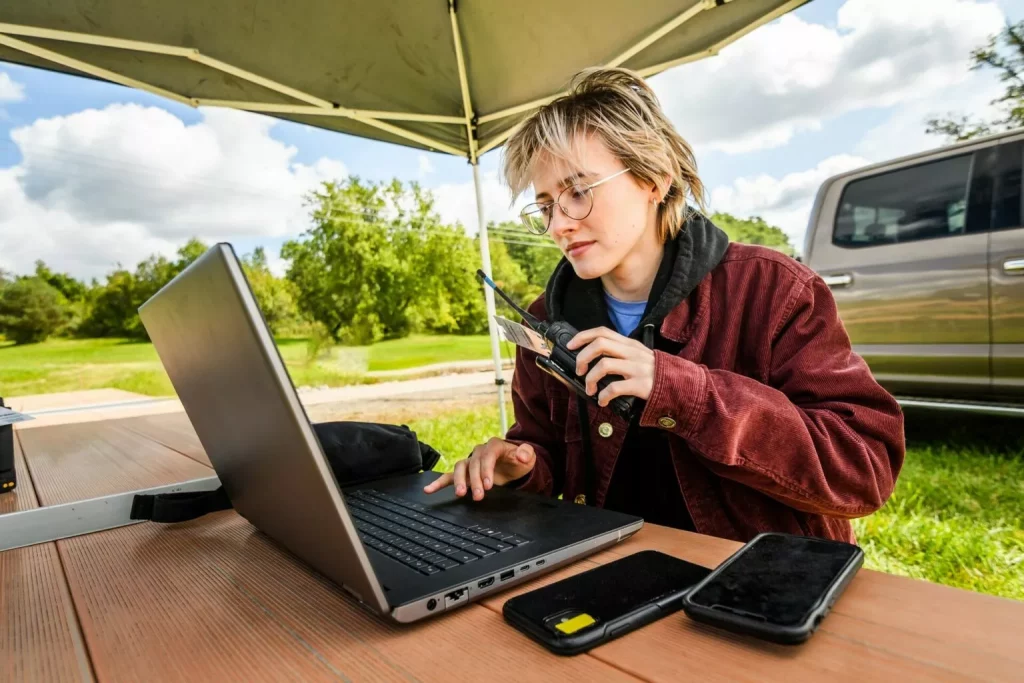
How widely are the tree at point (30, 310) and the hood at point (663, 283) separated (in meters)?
7.74

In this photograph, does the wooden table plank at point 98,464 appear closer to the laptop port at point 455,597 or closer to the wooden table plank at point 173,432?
the wooden table plank at point 173,432

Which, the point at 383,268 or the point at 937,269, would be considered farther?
the point at 383,268

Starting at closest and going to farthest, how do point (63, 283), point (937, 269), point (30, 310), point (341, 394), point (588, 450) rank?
point (588, 450) < point (937, 269) < point (30, 310) < point (63, 283) < point (341, 394)

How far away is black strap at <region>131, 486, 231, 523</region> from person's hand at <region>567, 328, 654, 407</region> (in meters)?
0.60

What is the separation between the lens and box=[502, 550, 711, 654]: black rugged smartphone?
47 cm

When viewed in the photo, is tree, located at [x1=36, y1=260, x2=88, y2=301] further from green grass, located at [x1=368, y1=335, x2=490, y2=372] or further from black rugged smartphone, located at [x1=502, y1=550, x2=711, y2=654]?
black rugged smartphone, located at [x1=502, y1=550, x2=711, y2=654]

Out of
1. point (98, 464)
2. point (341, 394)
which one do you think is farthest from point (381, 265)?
point (98, 464)

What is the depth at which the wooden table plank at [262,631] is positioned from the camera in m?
0.46

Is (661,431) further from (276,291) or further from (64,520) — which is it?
A: (276,291)

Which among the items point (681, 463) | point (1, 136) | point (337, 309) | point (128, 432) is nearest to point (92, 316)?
point (1, 136)

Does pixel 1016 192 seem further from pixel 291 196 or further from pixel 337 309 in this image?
pixel 291 196

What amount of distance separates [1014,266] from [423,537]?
10.2 ft

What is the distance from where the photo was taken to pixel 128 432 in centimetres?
191

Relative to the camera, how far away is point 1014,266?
9.02 feet
